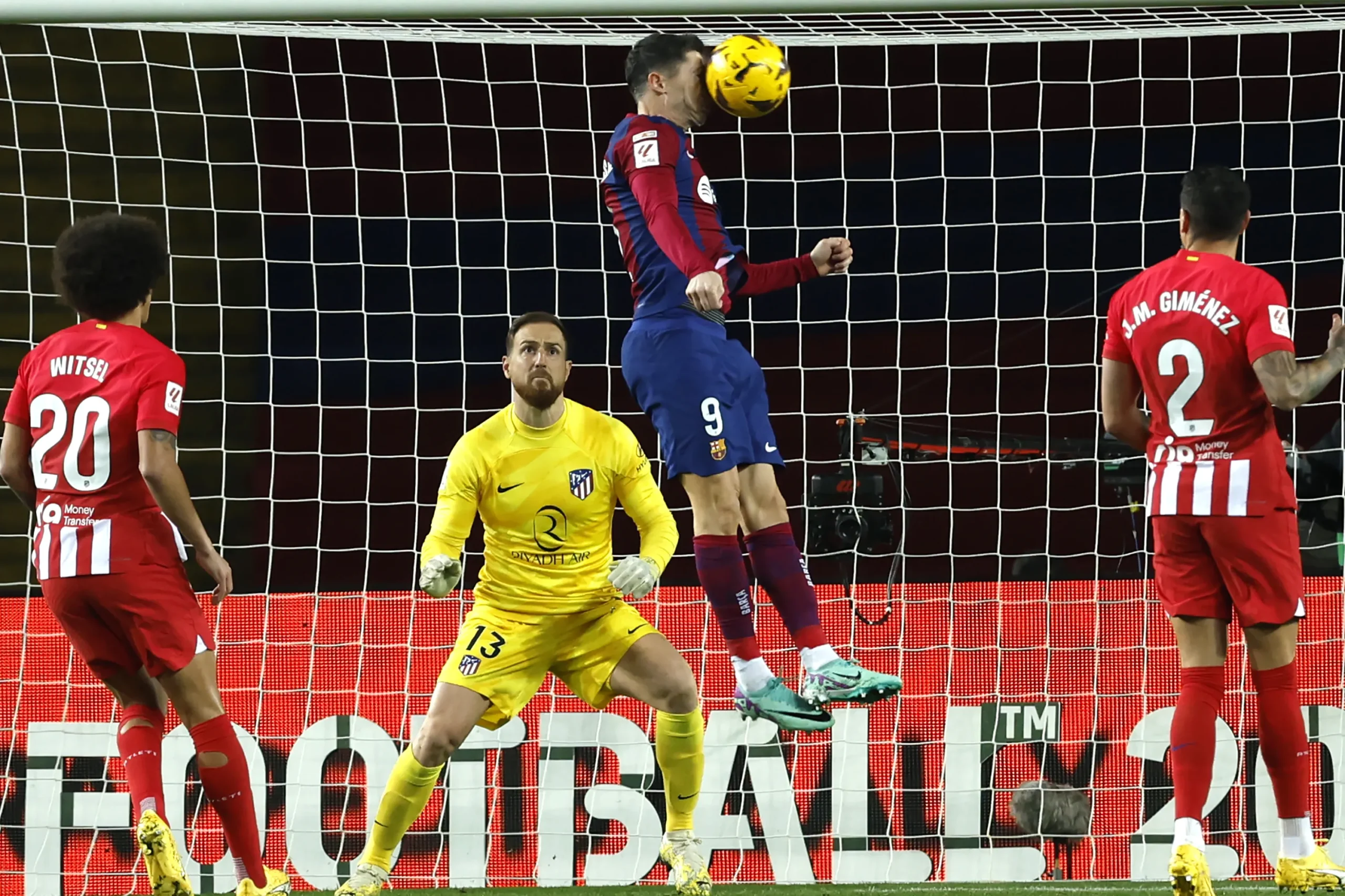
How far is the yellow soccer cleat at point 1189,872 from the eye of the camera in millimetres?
4211

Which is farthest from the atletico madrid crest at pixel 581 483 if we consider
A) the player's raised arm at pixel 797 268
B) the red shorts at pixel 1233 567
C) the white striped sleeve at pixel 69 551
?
the red shorts at pixel 1233 567

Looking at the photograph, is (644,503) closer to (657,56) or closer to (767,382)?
(657,56)

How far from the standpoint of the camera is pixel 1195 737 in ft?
14.5

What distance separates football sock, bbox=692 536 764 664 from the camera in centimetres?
498

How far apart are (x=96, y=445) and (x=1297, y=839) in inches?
130

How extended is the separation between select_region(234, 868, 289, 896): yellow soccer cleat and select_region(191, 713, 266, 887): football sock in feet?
0.06

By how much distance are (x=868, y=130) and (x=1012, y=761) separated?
5033mm

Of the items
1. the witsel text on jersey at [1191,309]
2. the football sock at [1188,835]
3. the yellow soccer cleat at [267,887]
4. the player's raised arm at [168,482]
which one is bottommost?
the yellow soccer cleat at [267,887]

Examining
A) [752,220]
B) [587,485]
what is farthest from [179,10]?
[752,220]

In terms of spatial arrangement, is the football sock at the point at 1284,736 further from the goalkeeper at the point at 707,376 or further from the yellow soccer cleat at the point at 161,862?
the yellow soccer cleat at the point at 161,862

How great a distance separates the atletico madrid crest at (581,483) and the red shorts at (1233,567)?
5.50 ft

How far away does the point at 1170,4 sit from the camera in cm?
487

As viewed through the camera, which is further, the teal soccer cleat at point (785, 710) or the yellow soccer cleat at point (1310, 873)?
the teal soccer cleat at point (785, 710)

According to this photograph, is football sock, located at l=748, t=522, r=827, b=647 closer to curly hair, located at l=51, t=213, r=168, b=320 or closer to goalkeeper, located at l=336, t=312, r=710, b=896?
goalkeeper, located at l=336, t=312, r=710, b=896
